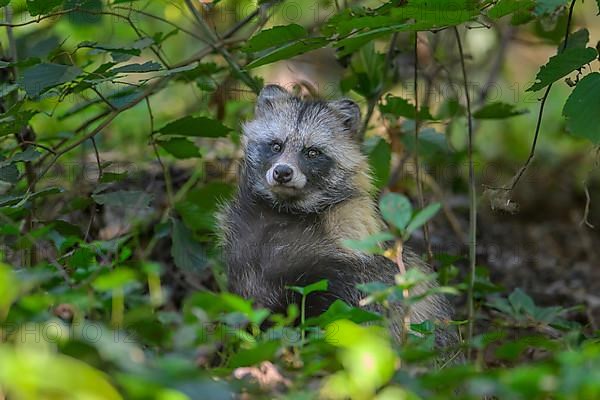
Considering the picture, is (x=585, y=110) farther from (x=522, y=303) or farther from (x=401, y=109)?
(x=401, y=109)

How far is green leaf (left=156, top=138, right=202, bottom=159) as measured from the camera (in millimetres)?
6211

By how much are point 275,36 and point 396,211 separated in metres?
1.97

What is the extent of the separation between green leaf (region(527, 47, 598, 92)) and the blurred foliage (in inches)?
0.4

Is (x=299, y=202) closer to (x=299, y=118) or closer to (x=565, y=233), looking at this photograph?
(x=299, y=118)

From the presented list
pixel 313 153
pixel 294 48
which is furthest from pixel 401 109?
pixel 294 48

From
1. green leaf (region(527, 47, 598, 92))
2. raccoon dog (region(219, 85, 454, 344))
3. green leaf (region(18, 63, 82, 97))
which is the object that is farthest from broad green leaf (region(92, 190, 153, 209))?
green leaf (region(527, 47, 598, 92))

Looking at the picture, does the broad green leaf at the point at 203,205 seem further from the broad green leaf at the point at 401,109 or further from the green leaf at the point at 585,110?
the green leaf at the point at 585,110

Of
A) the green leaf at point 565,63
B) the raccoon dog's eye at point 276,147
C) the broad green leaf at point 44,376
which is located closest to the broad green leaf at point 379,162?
the raccoon dog's eye at point 276,147

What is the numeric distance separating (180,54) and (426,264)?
7.61 meters

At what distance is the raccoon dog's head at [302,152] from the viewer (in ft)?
20.4

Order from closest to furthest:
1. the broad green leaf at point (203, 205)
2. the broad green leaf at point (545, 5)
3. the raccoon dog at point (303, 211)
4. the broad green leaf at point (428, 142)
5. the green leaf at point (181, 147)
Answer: the broad green leaf at point (545, 5) → the raccoon dog at point (303, 211) → the green leaf at point (181, 147) → the broad green leaf at point (203, 205) → the broad green leaf at point (428, 142)

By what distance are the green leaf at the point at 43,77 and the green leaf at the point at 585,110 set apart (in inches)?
109

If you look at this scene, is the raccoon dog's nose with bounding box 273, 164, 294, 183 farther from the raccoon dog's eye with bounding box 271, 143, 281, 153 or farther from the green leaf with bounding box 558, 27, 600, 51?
the green leaf with bounding box 558, 27, 600, 51

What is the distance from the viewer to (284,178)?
Answer: 19.9ft
